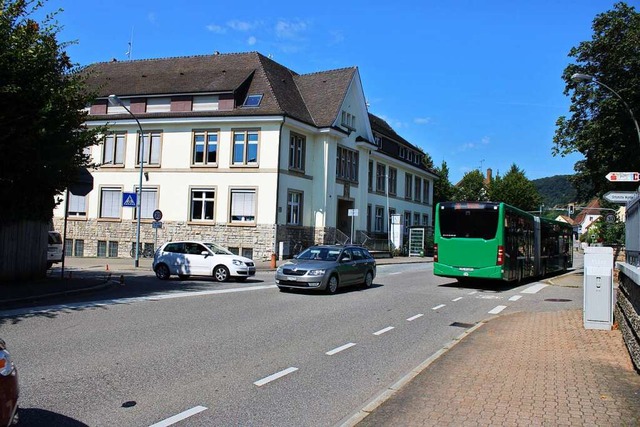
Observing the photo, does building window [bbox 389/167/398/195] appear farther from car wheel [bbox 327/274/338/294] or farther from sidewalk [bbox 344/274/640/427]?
sidewalk [bbox 344/274/640/427]

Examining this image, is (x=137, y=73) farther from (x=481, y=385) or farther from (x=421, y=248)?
(x=481, y=385)

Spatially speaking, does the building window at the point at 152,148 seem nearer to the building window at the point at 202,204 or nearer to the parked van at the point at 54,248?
the building window at the point at 202,204

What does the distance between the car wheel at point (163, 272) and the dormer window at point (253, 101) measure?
55.9 ft

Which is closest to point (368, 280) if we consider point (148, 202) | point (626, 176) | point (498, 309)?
point (498, 309)

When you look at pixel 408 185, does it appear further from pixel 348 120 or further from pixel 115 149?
pixel 115 149

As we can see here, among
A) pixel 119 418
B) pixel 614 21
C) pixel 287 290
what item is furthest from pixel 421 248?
pixel 119 418

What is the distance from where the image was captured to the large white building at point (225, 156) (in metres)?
34.5

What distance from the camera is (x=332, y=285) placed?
1683 centimetres

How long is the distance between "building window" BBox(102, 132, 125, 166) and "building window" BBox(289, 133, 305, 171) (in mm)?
12114

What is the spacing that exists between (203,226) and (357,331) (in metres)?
26.5

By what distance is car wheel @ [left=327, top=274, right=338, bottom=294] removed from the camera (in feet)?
54.8

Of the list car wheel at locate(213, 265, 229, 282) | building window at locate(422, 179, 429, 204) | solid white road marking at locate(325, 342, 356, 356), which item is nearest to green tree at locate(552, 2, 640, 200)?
car wheel at locate(213, 265, 229, 282)

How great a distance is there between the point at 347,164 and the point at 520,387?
35923 mm

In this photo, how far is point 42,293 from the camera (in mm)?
14180
